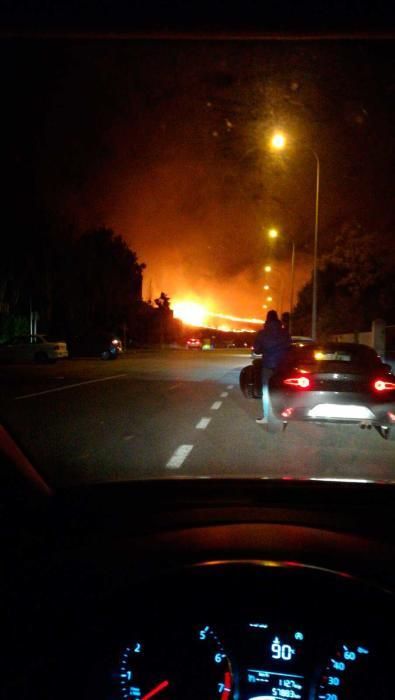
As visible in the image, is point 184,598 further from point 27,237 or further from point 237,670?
point 27,237

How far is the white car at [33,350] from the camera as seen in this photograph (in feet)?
141

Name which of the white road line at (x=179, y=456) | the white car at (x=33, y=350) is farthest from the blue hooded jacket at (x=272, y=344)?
the white car at (x=33, y=350)

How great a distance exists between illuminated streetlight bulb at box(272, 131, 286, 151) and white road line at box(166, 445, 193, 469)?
11341mm

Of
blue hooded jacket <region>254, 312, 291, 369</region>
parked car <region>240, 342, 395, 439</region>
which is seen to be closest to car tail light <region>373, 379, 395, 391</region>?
parked car <region>240, 342, 395, 439</region>

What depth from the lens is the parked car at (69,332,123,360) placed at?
166ft

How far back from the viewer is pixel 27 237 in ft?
189

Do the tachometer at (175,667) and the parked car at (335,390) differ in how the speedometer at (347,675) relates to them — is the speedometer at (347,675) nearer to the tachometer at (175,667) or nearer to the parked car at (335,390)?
the tachometer at (175,667)

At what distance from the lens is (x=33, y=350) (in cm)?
4331

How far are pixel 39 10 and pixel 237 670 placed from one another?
2686 millimetres

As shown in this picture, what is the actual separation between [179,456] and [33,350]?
3489cm

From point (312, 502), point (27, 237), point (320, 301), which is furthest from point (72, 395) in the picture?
point (320, 301)

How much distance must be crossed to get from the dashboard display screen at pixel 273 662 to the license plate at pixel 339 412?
28.7ft

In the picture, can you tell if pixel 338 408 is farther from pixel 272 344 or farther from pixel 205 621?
pixel 205 621

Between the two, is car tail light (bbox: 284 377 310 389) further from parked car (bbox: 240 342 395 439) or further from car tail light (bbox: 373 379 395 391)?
car tail light (bbox: 373 379 395 391)
